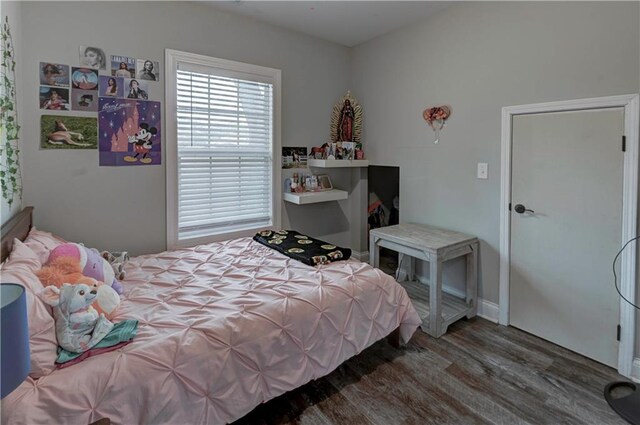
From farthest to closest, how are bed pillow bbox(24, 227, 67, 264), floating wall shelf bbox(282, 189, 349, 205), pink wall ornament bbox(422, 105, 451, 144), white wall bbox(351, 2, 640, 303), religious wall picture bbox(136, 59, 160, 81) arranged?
floating wall shelf bbox(282, 189, 349, 205)
pink wall ornament bbox(422, 105, 451, 144)
religious wall picture bbox(136, 59, 160, 81)
white wall bbox(351, 2, 640, 303)
bed pillow bbox(24, 227, 67, 264)

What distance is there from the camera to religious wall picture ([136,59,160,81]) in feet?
8.93

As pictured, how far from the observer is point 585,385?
6.79ft

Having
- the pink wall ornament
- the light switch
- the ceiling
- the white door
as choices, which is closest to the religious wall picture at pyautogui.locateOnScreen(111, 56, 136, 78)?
the ceiling

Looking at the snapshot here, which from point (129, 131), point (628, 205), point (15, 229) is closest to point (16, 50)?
point (129, 131)

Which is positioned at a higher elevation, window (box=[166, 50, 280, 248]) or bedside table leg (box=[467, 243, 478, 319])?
window (box=[166, 50, 280, 248])

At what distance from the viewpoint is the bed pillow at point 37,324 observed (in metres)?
1.24

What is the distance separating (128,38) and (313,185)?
2.14 meters

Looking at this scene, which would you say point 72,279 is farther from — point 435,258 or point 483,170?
point 483,170

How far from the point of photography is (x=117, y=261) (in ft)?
7.77

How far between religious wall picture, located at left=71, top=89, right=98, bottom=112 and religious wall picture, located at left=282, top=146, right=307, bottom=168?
1.71 metres

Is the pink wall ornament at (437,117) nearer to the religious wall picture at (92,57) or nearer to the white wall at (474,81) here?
the white wall at (474,81)

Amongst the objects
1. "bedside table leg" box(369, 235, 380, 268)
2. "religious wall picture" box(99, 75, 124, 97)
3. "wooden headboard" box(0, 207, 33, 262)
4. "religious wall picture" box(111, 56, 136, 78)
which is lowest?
"bedside table leg" box(369, 235, 380, 268)

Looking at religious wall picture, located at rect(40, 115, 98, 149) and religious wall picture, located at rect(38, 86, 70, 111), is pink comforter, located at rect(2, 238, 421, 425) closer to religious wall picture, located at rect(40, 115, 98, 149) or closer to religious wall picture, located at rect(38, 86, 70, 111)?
religious wall picture, located at rect(40, 115, 98, 149)

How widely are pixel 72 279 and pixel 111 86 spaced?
1.69 metres
